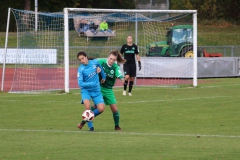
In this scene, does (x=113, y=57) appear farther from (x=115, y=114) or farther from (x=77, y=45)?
(x=77, y=45)

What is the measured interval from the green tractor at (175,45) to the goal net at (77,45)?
64mm

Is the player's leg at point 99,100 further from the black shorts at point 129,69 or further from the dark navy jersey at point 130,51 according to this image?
the dark navy jersey at point 130,51

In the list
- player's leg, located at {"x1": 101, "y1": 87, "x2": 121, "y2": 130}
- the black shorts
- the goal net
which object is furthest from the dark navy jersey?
player's leg, located at {"x1": 101, "y1": 87, "x2": 121, "y2": 130}

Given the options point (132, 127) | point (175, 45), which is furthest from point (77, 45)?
point (132, 127)

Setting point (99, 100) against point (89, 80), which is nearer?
point (89, 80)

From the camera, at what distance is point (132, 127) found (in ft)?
46.2

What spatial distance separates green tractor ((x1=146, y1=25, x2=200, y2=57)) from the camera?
3084 centimetres

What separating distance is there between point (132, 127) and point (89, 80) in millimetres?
1837

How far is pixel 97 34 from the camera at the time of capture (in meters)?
27.6

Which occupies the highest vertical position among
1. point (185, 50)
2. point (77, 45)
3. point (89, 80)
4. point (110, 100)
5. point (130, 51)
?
point (77, 45)

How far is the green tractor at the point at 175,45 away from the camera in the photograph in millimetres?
30844

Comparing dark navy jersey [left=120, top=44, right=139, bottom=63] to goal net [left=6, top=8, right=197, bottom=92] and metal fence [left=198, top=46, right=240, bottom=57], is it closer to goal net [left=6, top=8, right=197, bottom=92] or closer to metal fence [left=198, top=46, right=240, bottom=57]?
goal net [left=6, top=8, right=197, bottom=92]

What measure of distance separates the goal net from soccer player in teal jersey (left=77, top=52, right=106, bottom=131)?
9305 millimetres

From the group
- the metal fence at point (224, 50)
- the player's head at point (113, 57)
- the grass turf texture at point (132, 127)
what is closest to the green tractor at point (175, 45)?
the metal fence at point (224, 50)
